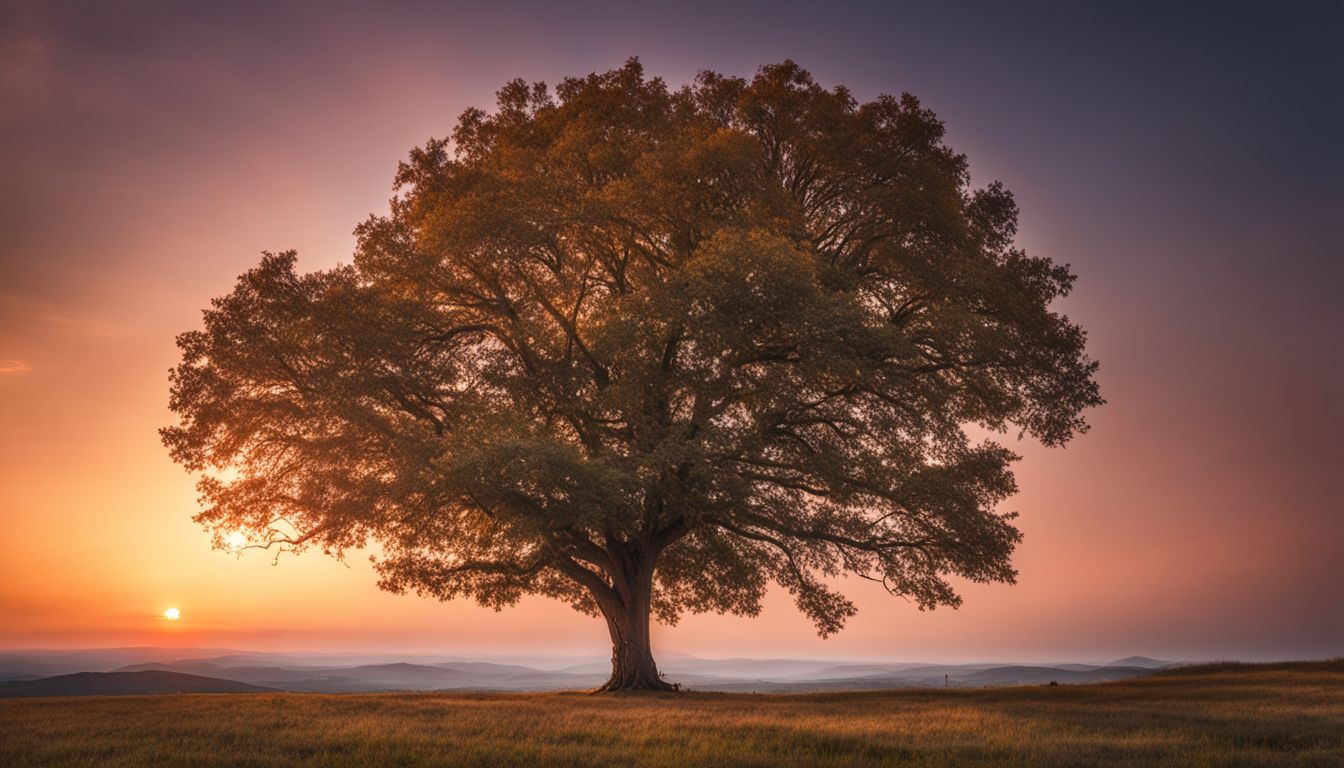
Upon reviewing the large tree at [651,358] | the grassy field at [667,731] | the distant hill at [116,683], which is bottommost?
the distant hill at [116,683]

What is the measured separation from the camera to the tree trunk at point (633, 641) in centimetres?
2812

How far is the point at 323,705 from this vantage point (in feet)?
65.7

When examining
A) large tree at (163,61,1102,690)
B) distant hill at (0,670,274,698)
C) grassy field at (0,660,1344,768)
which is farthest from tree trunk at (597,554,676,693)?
distant hill at (0,670,274,698)

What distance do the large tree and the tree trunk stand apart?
0.33 feet

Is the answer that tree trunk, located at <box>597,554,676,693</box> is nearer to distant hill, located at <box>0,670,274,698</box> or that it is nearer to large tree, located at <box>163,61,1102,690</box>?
large tree, located at <box>163,61,1102,690</box>

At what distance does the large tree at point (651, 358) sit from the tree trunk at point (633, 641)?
0.10m

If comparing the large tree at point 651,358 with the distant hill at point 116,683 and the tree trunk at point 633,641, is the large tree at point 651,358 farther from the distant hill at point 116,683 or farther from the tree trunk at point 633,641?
the distant hill at point 116,683

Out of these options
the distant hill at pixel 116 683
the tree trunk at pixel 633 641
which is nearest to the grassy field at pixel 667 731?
the tree trunk at pixel 633 641

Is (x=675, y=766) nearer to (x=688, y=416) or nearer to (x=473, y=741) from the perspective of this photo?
(x=473, y=741)

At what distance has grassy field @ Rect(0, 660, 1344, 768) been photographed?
1266cm

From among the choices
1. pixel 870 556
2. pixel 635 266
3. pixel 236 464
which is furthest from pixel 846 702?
pixel 236 464

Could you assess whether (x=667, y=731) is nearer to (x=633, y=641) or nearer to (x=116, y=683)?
(x=633, y=641)

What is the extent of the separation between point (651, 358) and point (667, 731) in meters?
13.5

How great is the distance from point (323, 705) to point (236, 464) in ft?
34.9
